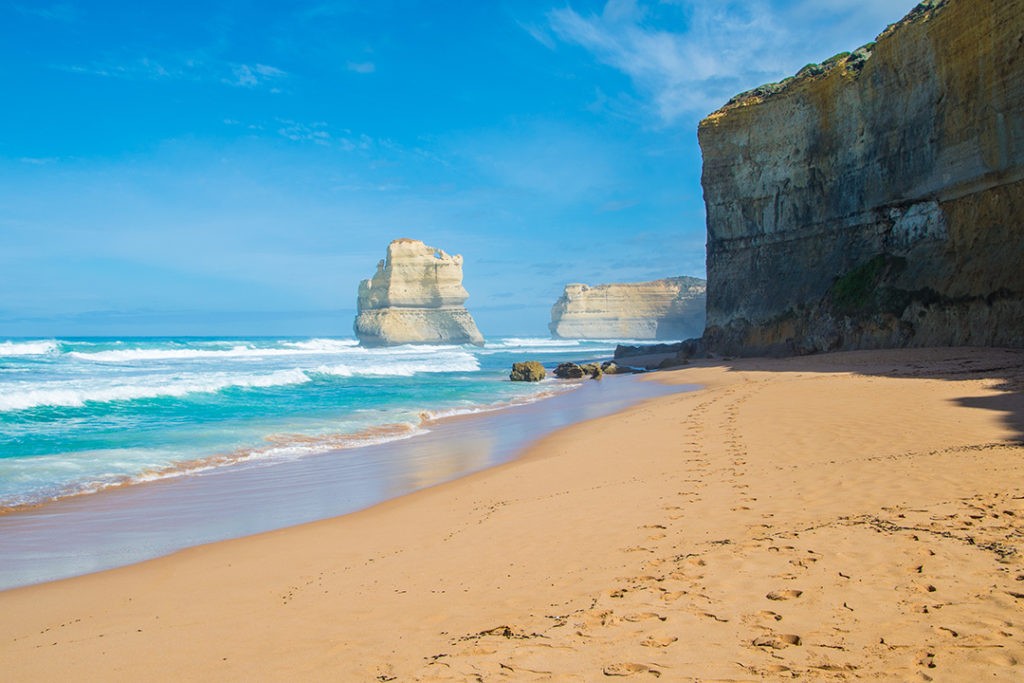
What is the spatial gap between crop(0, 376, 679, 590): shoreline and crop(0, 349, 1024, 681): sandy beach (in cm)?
57

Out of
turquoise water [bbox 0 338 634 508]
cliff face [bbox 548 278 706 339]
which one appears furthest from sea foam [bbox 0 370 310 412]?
cliff face [bbox 548 278 706 339]

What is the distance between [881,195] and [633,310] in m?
91.2

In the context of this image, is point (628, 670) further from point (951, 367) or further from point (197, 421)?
point (951, 367)

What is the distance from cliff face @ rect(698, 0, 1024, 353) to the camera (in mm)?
18906

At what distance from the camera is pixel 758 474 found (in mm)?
7027

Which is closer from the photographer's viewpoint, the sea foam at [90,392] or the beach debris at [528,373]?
the sea foam at [90,392]

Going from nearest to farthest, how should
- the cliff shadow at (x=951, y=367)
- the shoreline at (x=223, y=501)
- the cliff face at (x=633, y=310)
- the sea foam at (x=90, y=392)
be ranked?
the shoreline at (x=223, y=501), the cliff shadow at (x=951, y=367), the sea foam at (x=90, y=392), the cliff face at (x=633, y=310)

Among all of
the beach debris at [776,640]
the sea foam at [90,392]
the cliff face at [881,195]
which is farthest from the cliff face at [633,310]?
the beach debris at [776,640]

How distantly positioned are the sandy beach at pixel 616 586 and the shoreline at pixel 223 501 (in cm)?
57

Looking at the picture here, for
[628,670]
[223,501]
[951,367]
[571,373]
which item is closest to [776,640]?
[628,670]

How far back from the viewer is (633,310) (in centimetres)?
11512

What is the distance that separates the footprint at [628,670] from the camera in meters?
3.01

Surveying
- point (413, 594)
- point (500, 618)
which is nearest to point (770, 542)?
point (500, 618)

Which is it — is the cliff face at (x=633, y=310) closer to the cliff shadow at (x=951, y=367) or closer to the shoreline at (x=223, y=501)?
the cliff shadow at (x=951, y=367)
